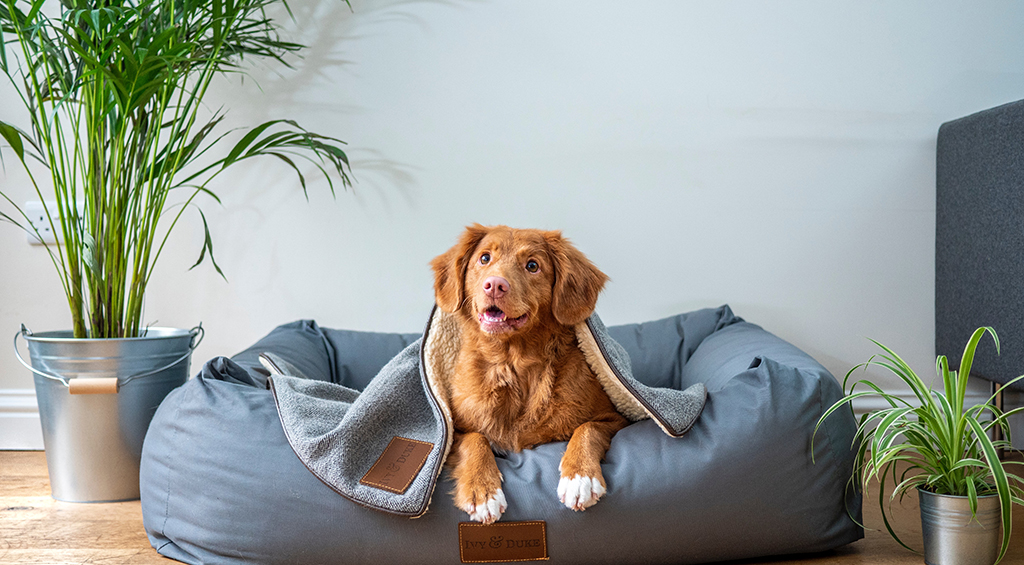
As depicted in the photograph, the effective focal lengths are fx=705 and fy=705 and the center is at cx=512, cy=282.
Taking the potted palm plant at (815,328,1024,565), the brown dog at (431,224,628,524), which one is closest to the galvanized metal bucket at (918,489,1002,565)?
the potted palm plant at (815,328,1024,565)

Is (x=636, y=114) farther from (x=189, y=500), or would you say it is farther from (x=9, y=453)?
(x=9, y=453)

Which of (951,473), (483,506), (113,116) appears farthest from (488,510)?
(113,116)

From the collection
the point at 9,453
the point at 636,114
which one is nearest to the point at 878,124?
the point at 636,114

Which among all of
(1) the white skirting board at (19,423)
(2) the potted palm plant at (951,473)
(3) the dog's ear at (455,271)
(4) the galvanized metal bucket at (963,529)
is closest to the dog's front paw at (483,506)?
(3) the dog's ear at (455,271)

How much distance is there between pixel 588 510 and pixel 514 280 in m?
0.48

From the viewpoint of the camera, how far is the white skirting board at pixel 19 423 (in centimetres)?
253

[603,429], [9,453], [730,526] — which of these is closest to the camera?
[730,526]

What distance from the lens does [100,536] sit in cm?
164

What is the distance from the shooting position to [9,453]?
2465 mm

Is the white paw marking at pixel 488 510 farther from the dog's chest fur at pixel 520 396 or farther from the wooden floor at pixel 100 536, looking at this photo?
the wooden floor at pixel 100 536

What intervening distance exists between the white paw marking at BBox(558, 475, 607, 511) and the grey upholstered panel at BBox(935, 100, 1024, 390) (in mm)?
1435

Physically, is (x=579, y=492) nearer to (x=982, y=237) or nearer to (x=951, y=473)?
(x=951, y=473)

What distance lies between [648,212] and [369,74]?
1.12m

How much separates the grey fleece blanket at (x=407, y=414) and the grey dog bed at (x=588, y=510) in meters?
0.04
